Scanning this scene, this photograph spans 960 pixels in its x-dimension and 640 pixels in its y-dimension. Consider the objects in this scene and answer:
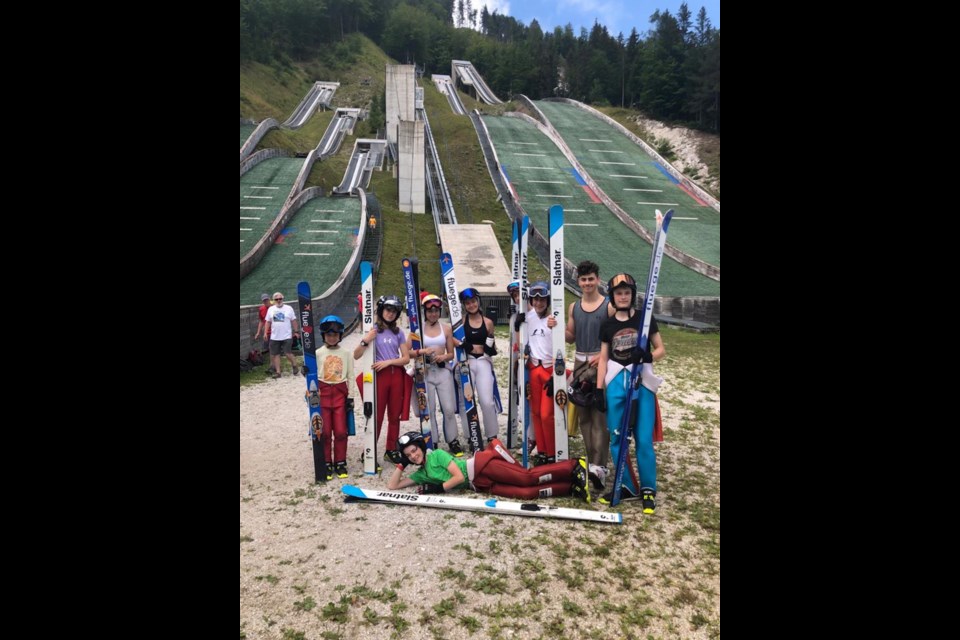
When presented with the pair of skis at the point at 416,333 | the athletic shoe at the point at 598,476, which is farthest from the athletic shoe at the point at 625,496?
the pair of skis at the point at 416,333


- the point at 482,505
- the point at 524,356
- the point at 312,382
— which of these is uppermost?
the point at 524,356

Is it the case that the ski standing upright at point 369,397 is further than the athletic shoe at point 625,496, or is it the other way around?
the ski standing upright at point 369,397

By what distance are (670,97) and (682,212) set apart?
1028 inches

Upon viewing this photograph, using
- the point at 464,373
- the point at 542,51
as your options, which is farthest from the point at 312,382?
the point at 542,51

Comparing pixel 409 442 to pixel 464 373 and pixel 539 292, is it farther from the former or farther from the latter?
pixel 539 292

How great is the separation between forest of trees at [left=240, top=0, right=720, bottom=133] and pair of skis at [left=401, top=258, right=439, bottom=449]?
45.3 m

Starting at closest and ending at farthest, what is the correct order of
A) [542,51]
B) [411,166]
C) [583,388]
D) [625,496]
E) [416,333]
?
1. [625,496]
2. [583,388]
3. [416,333]
4. [411,166]
5. [542,51]

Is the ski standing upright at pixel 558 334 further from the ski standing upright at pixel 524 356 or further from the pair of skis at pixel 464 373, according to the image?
the pair of skis at pixel 464 373

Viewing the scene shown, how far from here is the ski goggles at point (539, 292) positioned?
6672mm

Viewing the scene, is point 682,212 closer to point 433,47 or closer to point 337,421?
point 337,421

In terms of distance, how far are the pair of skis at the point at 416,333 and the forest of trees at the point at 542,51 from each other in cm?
Result: 4527

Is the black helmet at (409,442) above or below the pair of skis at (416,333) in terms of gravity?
below

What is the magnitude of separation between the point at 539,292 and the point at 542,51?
3450 inches

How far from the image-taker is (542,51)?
8250 centimetres
